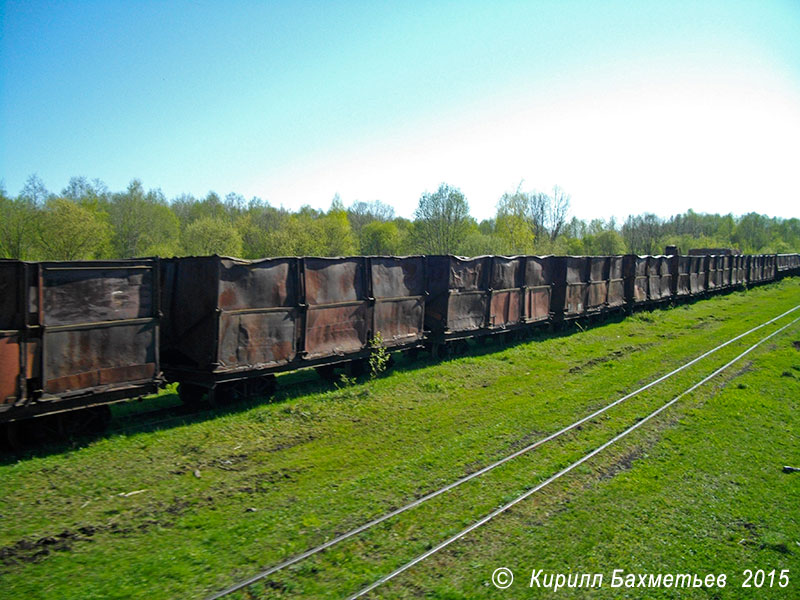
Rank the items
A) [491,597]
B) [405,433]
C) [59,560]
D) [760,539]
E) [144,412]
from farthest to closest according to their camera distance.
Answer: [144,412]
[405,433]
[760,539]
[59,560]
[491,597]

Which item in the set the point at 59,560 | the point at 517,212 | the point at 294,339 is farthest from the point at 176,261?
the point at 517,212

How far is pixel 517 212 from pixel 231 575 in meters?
60.5

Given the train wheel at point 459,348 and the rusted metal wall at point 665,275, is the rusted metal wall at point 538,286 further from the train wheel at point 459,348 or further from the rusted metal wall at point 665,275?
the rusted metal wall at point 665,275

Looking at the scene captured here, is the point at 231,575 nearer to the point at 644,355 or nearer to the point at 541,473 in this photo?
the point at 541,473

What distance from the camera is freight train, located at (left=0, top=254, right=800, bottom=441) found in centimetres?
812

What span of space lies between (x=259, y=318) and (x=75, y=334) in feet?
11.5

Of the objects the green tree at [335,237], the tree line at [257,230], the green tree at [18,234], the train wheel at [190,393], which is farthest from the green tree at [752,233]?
the train wheel at [190,393]

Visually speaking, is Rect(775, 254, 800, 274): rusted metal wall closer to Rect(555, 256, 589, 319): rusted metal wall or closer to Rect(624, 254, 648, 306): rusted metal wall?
Rect(624, 254, 648, 306): rusted metal wall

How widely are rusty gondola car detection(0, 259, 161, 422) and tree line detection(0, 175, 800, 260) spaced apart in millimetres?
27753

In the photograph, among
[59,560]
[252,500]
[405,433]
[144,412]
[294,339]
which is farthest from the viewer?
[294,339]

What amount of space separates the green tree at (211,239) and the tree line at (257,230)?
9 cm

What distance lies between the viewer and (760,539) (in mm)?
6234

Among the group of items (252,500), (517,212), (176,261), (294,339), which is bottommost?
(252,500)

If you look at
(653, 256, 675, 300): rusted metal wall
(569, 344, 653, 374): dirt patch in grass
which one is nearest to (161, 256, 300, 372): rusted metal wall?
(569, 344, 653, 374): dirt patch in grass
